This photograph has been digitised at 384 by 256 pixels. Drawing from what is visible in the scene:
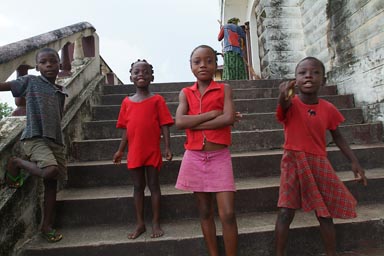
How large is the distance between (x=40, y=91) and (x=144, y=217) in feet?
4.93

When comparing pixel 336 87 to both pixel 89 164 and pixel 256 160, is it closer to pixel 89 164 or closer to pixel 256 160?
pixel 256 160

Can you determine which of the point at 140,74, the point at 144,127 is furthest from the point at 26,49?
the point at 144,127

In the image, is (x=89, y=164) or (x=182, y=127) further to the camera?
(x=89, y=164)

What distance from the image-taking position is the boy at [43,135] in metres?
2.35

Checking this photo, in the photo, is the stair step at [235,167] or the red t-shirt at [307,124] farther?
the stair step at [235,167]

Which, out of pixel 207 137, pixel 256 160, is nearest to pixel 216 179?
pixel 207 137

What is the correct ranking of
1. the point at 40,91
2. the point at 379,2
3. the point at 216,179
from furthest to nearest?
1. the point at 379,2
2. the point at 40,91
3. the point at 216,179

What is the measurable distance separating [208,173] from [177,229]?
0.80 m

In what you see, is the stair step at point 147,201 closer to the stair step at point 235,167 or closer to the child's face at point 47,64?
the stair step at point 235,167

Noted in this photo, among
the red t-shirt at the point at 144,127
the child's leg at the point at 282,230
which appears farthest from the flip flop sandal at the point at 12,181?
the child's leg at the point at 282,230

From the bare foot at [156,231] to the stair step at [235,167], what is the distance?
2.48 feet

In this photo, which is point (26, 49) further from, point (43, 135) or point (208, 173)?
point (208, 173)

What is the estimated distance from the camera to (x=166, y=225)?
8.80 feet

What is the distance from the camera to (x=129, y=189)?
3.06 m
